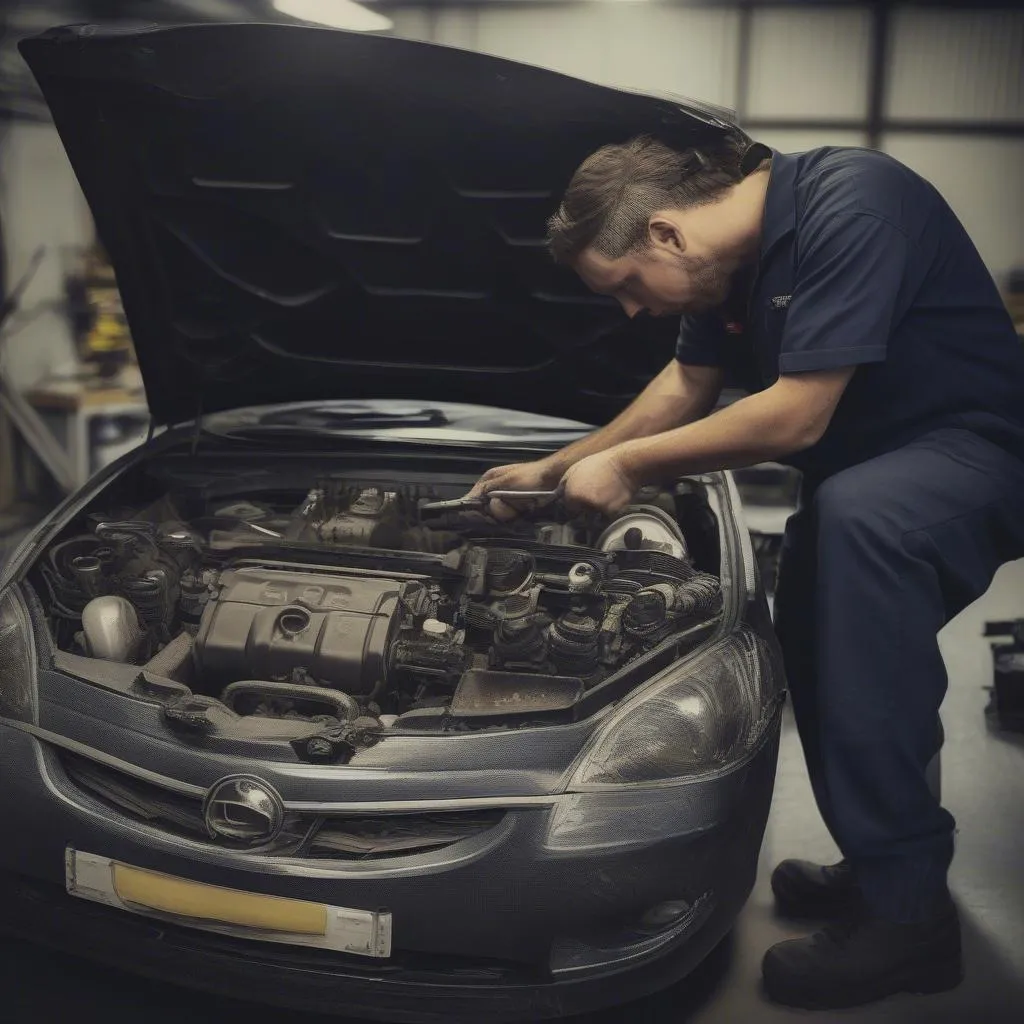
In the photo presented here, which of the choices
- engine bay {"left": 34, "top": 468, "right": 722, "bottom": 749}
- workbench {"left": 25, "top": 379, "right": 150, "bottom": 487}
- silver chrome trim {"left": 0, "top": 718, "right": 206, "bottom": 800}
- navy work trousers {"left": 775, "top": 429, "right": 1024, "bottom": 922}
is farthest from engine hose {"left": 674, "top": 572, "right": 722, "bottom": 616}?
workbench {"left": 25, "top": 379, "right": 150, "bottom": 487}

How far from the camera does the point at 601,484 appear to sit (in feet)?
6.07

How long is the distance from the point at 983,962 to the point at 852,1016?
1.08 feet

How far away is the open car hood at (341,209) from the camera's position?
1727 millimetres

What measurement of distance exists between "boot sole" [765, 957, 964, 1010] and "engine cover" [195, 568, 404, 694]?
34.5 inches

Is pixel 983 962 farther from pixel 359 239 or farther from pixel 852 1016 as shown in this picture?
pixel 359 239

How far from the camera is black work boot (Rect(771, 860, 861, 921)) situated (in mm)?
2084

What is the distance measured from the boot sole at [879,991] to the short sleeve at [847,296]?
1017mm

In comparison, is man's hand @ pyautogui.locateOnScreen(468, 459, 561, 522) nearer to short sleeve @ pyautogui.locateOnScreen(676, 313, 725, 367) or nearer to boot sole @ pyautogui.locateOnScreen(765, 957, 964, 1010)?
short sleeve @ pyautogui.locateOnScreen(676, 313, 725, 367)

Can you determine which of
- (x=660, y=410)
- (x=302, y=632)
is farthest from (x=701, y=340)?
(x=302, y=632)

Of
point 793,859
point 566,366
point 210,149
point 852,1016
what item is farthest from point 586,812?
point 210,149

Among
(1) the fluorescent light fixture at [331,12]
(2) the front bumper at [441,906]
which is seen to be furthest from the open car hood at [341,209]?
(1) the fluorescent light fixture at [331,12]

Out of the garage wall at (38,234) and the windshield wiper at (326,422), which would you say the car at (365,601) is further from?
the garage wall at (38,234)

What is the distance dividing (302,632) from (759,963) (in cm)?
100

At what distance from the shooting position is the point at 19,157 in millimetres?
4688
